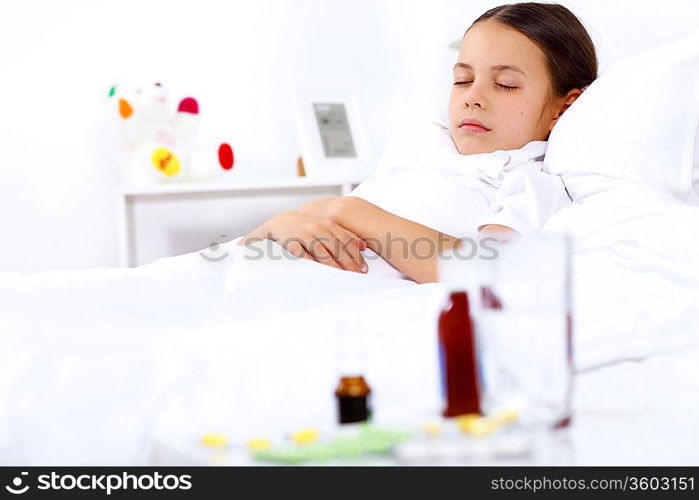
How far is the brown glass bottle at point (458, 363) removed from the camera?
568 millimetres

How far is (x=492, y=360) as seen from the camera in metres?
0.57

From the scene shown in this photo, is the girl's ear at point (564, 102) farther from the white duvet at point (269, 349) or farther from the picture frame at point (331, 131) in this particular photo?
the picture frame at point (331, 131)

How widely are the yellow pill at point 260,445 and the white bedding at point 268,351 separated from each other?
0.15ft

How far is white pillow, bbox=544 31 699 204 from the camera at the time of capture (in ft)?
3.95

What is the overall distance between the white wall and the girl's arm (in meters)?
1.17

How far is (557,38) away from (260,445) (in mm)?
1156

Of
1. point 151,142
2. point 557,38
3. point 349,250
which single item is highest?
point 151,142

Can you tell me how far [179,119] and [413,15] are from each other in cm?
84

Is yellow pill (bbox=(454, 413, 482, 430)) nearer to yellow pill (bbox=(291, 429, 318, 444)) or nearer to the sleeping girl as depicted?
yellow pill (bbox=(291, 429, 318, 444))

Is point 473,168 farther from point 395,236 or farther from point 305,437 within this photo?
point 305,437

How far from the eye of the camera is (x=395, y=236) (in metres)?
1.27

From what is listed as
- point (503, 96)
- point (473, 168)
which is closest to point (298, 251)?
point (473, 168)

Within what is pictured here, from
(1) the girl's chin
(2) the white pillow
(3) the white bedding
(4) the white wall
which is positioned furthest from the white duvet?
→ (4) the white wall

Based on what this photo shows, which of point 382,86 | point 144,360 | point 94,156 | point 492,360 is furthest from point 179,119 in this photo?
point 492,360
